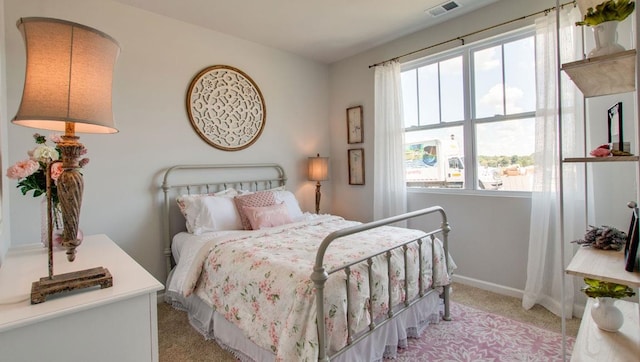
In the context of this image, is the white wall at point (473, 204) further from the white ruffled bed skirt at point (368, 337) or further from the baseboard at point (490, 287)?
the white ruffled bed skirt at point (368, 337)

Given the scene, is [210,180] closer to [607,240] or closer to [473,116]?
[473,116]

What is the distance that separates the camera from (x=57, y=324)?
0.94 meters

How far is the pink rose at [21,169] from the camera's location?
1.22 meters

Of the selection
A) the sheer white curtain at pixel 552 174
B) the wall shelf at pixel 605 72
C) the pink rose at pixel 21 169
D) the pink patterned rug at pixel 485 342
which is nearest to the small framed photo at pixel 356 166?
the sheer white curtain at pixel 552 174

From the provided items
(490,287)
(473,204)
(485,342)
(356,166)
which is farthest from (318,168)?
(485,342)

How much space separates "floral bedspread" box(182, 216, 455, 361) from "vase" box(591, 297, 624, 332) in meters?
0.92

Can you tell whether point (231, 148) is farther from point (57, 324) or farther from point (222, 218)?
point (57, 324)

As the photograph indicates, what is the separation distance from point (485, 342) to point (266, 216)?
1.92m

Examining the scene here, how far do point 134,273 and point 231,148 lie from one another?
2226 mm

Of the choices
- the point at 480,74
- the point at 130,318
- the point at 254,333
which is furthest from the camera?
the point at 480,74

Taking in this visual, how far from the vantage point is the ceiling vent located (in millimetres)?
2820

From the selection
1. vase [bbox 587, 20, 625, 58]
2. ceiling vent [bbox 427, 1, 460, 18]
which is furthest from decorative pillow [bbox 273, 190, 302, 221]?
vase [bbox 587, 20, 625, 58]

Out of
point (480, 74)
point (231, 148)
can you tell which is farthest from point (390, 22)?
point (231, 148)

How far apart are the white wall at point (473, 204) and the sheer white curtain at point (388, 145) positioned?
0.17 m
